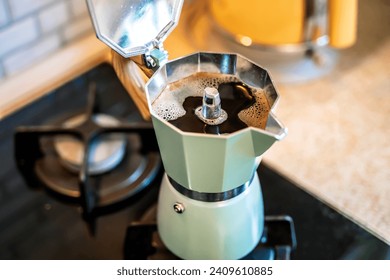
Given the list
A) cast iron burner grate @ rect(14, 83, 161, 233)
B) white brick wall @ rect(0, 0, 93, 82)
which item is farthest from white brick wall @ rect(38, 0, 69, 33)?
cast iron burner grate @ rect(14, 83, 161, 233)

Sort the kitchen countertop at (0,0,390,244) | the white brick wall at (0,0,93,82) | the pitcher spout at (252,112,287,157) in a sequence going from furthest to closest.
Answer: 1. the white brick wall at (0,0,93,82)
2. the kitchen countertop at (0,0,390,244)
3. the pitcher spout at (252,112,287,157)

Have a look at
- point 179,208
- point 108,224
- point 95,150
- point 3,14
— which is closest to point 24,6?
point 3,14

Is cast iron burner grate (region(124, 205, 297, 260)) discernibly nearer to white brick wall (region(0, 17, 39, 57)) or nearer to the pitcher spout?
the pitcher spout

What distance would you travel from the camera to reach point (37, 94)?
0.98 m

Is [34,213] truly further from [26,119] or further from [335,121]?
[335,121]

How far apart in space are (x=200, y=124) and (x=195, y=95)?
0.05m

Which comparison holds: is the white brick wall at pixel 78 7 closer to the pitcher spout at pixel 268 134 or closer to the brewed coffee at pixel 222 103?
the brewed coffee at pixel 222 103

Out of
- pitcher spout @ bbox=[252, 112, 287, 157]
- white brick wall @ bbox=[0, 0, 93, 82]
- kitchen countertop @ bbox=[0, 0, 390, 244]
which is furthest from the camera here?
white brick wall @ bbox=[0, 0, 93, 82]

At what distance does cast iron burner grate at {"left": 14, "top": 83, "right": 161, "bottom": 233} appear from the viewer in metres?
0.83

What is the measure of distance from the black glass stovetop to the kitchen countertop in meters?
0.02

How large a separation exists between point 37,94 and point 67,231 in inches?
11.5

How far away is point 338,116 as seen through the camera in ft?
3.11

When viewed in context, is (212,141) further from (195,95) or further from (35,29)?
(35,29)
